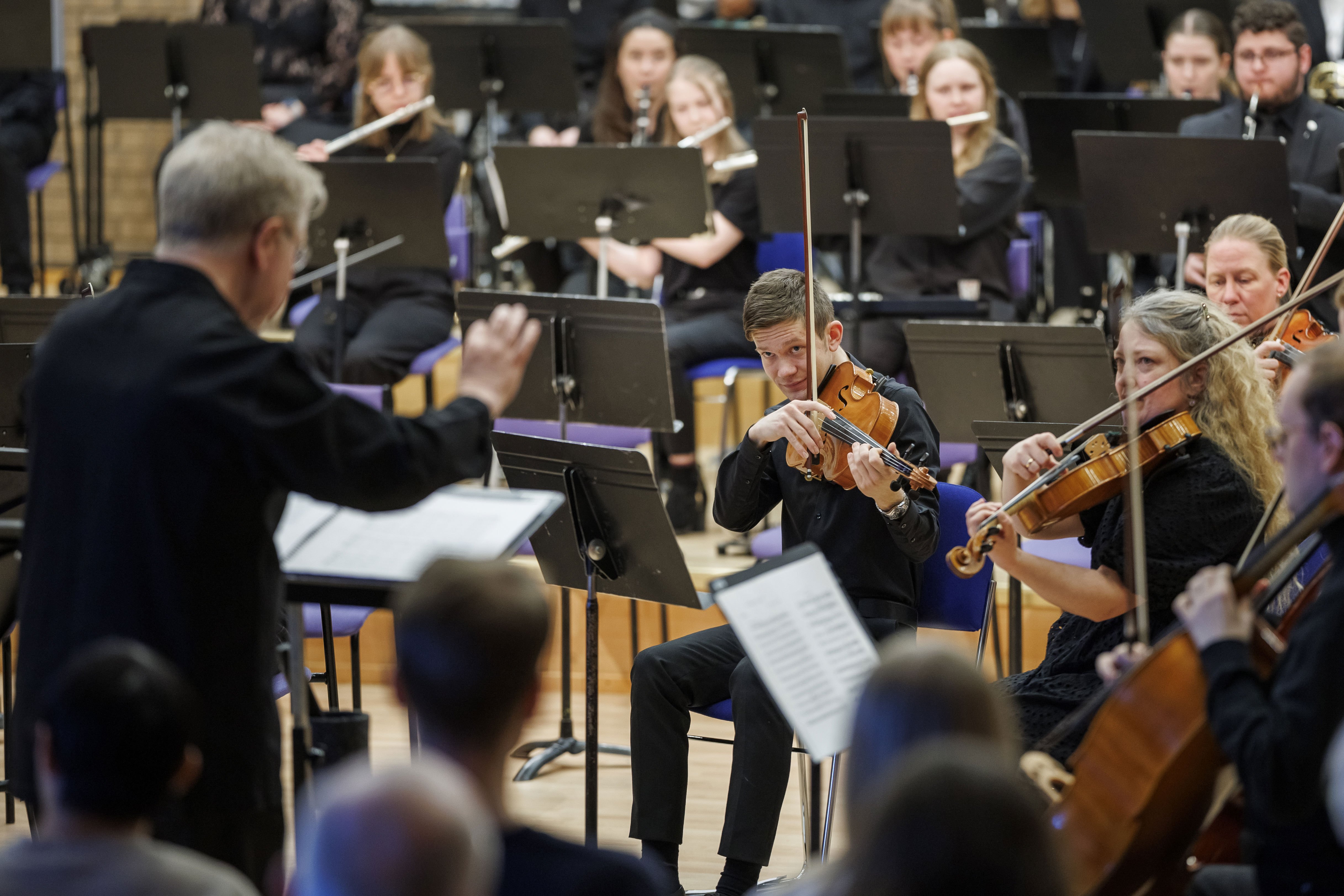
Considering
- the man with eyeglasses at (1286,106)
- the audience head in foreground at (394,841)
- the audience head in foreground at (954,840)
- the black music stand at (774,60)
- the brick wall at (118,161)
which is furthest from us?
the brick wall at (118,161)

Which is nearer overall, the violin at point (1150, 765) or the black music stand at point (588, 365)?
the violin at point (1150, 765)

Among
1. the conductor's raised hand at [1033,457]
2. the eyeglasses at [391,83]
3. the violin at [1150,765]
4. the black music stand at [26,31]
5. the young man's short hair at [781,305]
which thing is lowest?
the violin at [1150,765]

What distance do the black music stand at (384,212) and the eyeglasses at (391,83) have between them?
0.62 m

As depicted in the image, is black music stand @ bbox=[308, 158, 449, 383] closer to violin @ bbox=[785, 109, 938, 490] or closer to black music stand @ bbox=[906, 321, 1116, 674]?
black music stand @ bbox=[906, 321, 1116, 674]

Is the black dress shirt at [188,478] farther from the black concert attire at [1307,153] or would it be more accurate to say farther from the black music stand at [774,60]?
the black music stand at [774,60]

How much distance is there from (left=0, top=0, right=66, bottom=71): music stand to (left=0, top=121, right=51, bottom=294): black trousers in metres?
0.36

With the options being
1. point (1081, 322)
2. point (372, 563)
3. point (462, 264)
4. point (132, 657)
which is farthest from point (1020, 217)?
point (132, 657)

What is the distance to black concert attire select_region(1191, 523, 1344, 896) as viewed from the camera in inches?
63.1

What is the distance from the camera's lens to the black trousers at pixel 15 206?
5.83 meters

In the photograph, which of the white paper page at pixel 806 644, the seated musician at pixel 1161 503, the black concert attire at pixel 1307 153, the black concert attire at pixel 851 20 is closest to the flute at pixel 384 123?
the black concert attire at pixel 851 20

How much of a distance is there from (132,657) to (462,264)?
3.91 meters

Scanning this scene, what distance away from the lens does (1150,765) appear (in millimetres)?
1755

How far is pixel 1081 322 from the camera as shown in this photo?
4.97 metres

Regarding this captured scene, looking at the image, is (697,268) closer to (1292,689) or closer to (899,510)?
(899,510)
